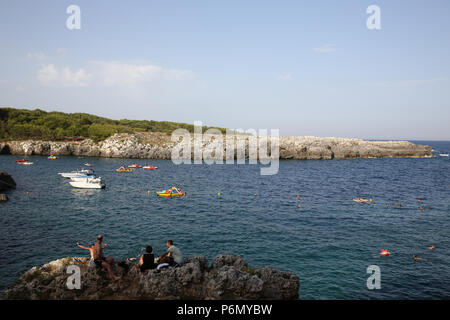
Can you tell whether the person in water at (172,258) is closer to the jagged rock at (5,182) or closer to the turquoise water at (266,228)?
the turquoise water at (266,228)

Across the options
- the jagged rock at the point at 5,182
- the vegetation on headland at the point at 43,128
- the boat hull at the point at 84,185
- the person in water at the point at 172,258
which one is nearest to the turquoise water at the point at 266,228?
the boat hull at the point at 84,185

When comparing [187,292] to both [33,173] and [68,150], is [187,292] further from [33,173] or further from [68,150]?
[68,150]

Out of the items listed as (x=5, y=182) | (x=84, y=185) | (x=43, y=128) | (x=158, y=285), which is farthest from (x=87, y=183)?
(x=43, y=128)

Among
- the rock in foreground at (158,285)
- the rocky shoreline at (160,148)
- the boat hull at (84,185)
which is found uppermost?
the rocky shoreline at (160,148)

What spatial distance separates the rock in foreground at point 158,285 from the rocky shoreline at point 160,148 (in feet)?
313

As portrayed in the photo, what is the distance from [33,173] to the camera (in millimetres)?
61531

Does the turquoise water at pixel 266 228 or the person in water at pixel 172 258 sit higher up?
the person in water at pixel 172 258

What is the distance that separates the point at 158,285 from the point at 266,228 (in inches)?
720

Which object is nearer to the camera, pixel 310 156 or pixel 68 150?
pixel 68 150

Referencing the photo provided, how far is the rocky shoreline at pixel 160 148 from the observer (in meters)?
103

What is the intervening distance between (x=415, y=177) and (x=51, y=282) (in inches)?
3002

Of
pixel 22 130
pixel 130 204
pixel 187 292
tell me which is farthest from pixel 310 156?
pixel 22 130

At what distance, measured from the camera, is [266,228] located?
95.3 ft
